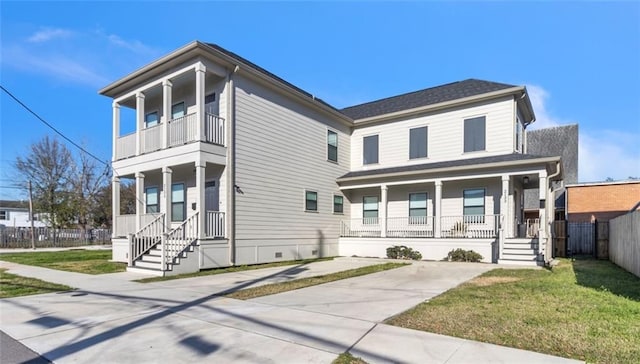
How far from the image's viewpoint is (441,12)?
1250 cm

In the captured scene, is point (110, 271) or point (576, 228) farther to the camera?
point (576, 228)

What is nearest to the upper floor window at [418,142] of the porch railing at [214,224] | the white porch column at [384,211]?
the white porch column at [384,211]

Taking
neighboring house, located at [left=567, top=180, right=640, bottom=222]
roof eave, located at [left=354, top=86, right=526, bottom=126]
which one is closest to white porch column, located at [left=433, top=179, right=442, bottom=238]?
roof eave, located at [left=354, top=86, right=526, bottom=126]

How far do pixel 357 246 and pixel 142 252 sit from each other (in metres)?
9.69

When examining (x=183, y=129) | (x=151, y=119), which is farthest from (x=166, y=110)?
(x=151, y=119)

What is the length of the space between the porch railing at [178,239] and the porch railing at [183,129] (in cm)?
283

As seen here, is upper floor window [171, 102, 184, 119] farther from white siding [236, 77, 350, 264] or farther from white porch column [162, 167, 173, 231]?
white siding [236, 77, 350, 264]

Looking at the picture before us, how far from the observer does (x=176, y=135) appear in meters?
13.7

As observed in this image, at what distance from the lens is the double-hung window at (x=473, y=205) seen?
16453 mm

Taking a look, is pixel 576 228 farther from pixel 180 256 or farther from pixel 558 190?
pixel 180 256

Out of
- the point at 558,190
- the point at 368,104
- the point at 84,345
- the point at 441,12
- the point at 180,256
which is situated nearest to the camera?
the point at 84,345

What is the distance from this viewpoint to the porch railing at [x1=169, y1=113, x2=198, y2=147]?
13102 mm

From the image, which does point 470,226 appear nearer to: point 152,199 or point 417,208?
point 417,208

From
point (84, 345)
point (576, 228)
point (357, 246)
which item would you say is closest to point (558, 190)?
point (576, 228)
